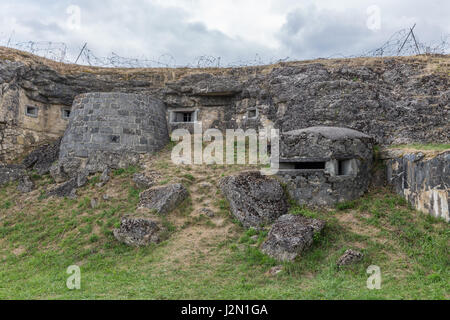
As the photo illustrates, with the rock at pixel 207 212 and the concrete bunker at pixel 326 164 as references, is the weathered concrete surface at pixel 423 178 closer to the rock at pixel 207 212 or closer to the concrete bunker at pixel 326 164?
the concrete bunker at pixel 326 164

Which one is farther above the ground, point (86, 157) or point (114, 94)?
point (114, 94)

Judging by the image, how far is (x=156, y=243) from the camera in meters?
8.52

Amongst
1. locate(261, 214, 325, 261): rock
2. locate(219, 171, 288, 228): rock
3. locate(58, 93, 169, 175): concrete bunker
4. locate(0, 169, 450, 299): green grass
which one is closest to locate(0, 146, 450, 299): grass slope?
locate(0, 169, 450, 299): green grass

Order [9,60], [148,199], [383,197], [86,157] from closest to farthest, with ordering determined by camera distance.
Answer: [383,197]
[148,199]
[86,157]
[9,60]

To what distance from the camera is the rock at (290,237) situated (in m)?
7.20

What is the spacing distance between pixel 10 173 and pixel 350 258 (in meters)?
13.2

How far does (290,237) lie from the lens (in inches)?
291

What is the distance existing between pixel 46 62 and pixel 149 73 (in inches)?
194

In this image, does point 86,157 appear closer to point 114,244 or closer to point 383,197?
point 114,244

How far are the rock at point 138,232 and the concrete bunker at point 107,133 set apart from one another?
4.31 m

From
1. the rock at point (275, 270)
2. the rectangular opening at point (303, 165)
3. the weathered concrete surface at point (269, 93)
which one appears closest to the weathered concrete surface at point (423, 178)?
the rectangular opening at point (303, 165)

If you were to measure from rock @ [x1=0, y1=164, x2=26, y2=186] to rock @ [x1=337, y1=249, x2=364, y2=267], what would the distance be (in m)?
12.6

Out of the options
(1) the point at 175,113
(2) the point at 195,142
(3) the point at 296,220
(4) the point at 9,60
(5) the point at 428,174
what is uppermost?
(4) the point at 9,60

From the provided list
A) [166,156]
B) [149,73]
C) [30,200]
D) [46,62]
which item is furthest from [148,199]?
[46,62]
